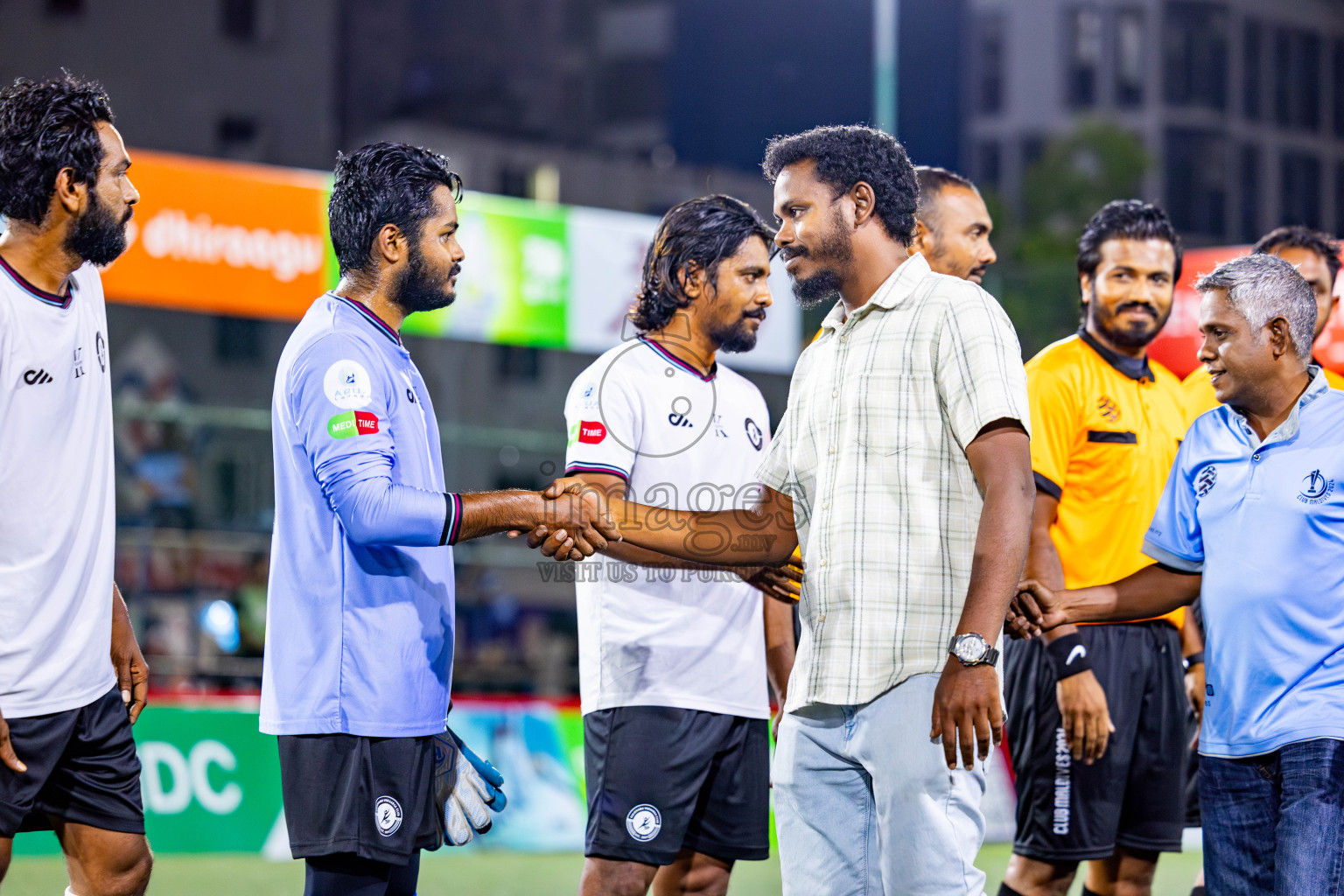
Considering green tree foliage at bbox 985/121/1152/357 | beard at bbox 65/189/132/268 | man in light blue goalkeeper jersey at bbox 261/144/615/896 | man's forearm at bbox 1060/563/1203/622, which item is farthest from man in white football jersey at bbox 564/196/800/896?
green tree foliage at bbox 985/121/1152/357

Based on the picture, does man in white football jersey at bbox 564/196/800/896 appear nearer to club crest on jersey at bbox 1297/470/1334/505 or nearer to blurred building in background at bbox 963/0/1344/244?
club crest on jersey at bbox 1297/470/1334/505

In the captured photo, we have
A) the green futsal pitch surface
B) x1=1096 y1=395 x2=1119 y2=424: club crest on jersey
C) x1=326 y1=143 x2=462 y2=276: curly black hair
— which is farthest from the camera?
the green futsal pitch surface

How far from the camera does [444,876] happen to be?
845 cm

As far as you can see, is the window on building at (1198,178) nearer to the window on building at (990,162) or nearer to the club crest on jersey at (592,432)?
the window on building at (990,162)

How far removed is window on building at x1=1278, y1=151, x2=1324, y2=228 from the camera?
39.4 metres

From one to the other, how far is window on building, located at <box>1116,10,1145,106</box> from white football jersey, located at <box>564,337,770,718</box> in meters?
39.8

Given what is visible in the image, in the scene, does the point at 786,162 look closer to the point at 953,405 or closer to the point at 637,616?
the point at 953,405

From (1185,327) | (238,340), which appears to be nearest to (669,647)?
(1185,327)

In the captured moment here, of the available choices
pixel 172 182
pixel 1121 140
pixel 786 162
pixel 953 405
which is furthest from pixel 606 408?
pixel 1121 140

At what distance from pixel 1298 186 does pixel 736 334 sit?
3957 cm

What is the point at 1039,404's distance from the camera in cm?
484

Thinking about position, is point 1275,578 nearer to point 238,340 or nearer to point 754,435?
point 754,435

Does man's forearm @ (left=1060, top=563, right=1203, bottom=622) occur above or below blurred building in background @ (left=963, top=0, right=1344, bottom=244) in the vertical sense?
below

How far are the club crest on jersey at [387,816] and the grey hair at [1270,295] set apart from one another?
256 centimetres
